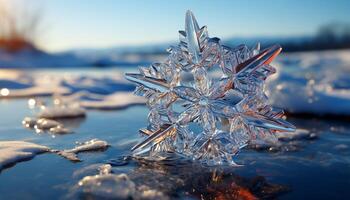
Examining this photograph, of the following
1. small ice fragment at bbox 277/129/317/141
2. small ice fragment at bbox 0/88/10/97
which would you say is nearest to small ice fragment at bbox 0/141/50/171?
small ice fragment at bbox 277/129/317/141

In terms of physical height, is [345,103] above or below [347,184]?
above

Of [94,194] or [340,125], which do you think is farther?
[340,125]

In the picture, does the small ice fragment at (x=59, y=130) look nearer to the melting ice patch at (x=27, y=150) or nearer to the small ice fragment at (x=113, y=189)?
the melting ice patch at (x=27, y=150)

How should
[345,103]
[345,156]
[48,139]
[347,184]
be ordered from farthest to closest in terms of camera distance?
[345,103] < [48,139] < [345,156] < [347,184]

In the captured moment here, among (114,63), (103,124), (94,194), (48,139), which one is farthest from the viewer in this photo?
(114,63)

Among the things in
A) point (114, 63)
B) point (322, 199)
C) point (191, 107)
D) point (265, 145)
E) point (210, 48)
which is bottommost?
point (322, 199)

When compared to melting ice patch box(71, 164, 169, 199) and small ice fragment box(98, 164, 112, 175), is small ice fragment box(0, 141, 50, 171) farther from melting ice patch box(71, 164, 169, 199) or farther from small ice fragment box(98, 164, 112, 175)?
melting ice patch box(71, 164, 169, 199)

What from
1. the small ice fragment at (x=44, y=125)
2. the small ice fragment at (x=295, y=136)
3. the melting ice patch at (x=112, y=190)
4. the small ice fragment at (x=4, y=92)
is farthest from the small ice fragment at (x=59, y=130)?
the small ice fragment at (x=4, y=92)

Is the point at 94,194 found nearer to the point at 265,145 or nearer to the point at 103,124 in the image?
the point at 265,145

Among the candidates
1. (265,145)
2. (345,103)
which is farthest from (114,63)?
(265,145)
